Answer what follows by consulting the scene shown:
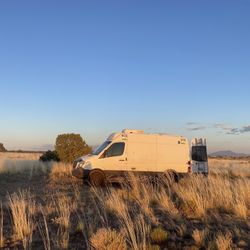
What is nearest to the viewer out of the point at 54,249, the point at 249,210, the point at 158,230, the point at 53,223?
the point at 54,249

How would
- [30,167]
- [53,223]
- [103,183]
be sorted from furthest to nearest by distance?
[30,167] → [103,183] → [53,223]

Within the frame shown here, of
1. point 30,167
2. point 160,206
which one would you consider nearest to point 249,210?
point 160,206

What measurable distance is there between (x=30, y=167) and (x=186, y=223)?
19.1m

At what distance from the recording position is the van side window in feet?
60.1

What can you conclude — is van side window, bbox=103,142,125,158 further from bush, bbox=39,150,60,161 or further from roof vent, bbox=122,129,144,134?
bush, bbox=39,150,60,161

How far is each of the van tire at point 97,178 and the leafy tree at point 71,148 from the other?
9.49 m

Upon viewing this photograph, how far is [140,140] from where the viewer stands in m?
18.9

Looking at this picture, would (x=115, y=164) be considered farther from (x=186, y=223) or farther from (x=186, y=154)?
(x=186, y=223)

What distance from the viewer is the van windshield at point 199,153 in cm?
2077

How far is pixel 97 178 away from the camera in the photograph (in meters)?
17.8

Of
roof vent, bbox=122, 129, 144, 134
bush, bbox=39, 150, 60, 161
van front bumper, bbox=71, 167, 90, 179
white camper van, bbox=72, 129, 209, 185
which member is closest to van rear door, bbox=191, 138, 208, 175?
white camper van, bbox=72, 129, 209, 185

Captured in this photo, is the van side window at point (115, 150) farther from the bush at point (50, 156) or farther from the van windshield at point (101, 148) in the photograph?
the bush at point (50, 156)

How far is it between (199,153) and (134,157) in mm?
4186

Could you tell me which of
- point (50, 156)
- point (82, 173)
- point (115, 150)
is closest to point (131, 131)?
point (115, 150)
